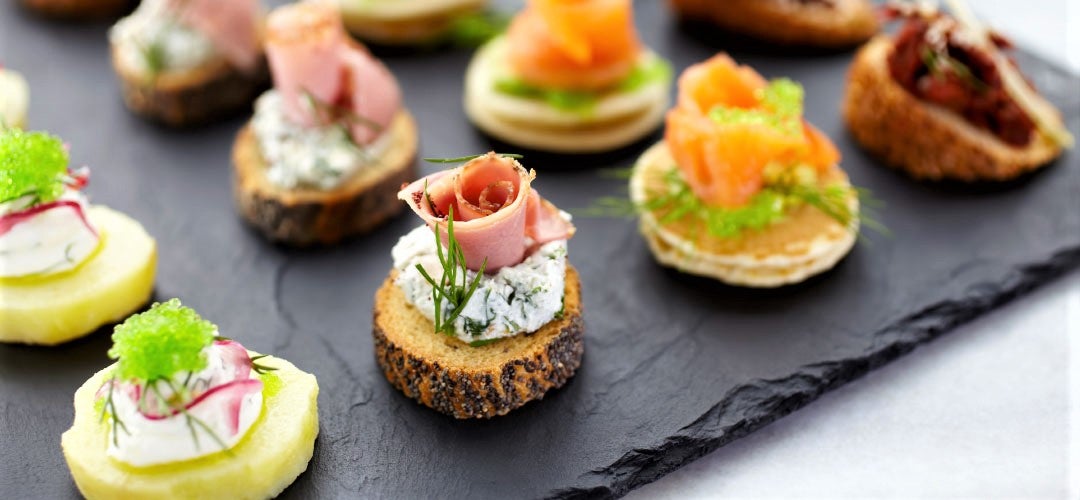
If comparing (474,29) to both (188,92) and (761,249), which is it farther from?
(761,249)

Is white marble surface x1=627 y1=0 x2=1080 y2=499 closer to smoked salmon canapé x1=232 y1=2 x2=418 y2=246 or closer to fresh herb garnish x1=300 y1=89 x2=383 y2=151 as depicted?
smoked salmon canapé x1=232 y1=2 x2=418 y2=246

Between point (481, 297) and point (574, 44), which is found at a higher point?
point (574, 44)

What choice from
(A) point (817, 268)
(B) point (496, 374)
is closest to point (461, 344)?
(B) point (496, 374)

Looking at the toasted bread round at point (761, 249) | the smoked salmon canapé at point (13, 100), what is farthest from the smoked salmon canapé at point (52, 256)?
the toasted bread round at point (761, 249)

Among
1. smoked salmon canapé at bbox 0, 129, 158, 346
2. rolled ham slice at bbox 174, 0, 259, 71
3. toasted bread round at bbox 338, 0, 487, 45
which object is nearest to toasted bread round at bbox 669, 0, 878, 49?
toasted bread round at bbox 338, 0, 487, 45

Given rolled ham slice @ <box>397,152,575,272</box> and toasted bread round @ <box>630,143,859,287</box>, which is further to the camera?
toasted bread round @ <box>630,143,859,287</box>

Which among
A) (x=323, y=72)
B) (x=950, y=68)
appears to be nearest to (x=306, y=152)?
(x=323, y=72)

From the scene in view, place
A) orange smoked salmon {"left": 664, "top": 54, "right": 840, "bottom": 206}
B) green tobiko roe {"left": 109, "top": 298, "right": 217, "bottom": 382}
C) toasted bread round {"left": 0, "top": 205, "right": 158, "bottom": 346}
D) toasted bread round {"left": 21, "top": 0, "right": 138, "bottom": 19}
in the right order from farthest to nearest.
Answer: toasted bread round {"left": 21, "top": 0, "right": 138, "bottom": 19}, orange smoked salmon {"left": 664, "top": 54, "right": 840, "bottom": 206}, toasted bread round {"left": 0, "top": 205, "right": 158, "bottom": 346}, green tobiko roe {"left": 109, "top": 298, "right": 217, "bottom": 382}
